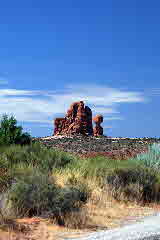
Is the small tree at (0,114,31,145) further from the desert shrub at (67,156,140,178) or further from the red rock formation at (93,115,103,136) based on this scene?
the red rock formation at (93,115,103,136)

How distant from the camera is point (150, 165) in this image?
1970cm

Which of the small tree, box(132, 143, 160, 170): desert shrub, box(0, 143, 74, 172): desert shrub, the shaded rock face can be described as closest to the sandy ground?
box(0, 143, 74, 172): desert shrub

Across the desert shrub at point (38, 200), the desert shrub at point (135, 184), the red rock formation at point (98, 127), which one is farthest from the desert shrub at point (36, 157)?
the red rock formation at point (98, 127)

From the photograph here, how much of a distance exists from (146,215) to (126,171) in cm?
311

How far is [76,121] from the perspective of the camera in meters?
88.1

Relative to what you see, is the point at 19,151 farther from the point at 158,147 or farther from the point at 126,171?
the point at 158,147

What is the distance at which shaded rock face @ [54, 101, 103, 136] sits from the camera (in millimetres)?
87438

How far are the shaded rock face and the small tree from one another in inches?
2478

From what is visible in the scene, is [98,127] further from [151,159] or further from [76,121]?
[151,159]

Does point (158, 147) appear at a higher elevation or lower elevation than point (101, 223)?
higher

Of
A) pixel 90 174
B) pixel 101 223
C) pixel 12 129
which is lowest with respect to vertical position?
pixel 101 223

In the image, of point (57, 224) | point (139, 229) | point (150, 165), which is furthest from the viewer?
point (150, 165)

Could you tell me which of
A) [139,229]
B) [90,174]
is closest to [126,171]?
[90,174]

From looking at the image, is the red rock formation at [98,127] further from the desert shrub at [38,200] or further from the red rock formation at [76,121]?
the desert shrub at [38,200]
